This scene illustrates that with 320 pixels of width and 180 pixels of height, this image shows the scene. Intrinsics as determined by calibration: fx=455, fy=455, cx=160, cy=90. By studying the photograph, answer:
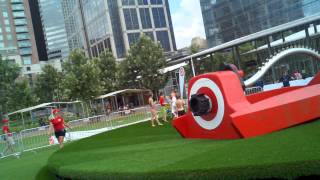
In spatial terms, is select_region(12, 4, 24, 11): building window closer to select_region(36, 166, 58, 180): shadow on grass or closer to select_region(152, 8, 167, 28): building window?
select_region(152, 8, 167, 28): building window

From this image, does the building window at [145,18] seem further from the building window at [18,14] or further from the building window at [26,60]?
the building window at [18,14]

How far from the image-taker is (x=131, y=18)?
100250 millimetres

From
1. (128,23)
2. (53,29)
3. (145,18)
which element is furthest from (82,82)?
(53,29)

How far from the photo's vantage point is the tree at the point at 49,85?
230 feet

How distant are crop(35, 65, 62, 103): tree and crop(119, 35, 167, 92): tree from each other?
45.0 feet

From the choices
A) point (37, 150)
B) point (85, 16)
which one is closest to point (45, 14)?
point (85, 16)

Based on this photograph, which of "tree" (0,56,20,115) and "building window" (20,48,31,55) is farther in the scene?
"building window" (20,48,31,55)

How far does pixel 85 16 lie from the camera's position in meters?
117

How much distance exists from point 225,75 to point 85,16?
359ft

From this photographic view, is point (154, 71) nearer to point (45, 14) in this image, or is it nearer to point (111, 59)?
point (111, 59)

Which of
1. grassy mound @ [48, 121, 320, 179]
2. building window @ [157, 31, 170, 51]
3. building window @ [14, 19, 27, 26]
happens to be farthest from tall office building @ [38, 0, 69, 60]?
grassy mound @ [48, 121, 320, 179]

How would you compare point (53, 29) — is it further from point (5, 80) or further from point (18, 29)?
point (5, 80)

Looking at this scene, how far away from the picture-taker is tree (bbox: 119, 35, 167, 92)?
195 feet

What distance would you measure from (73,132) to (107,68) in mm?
35572
